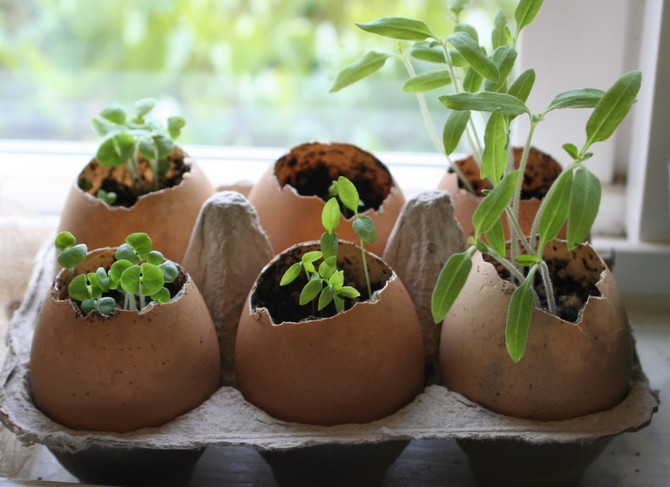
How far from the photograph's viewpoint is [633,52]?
1163mm

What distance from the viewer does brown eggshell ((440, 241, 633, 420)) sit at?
763mm

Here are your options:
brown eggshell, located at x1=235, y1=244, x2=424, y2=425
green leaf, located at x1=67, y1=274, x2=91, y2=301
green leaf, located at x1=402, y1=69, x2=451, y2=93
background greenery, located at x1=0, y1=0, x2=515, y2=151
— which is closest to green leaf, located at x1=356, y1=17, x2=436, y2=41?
green leaf, located at x1=402, y1=69, x2=451, y2=93

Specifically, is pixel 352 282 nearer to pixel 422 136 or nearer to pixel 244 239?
pixel 244 239

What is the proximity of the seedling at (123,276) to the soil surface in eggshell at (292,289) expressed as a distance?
0.28 ft

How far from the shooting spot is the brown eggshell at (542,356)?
76 cm

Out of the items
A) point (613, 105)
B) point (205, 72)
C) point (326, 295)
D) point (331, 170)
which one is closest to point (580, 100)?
point (613, 105)

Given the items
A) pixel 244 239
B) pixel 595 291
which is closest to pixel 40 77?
pixel 244 239

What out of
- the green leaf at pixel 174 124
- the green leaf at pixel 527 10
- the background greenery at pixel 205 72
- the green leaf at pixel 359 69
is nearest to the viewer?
the green leaf at pixel 527 10

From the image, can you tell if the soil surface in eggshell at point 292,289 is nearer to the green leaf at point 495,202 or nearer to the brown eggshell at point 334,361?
the brown eggshell at point 334,361

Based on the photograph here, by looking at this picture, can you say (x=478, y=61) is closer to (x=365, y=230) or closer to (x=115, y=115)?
(x=365, y=230)

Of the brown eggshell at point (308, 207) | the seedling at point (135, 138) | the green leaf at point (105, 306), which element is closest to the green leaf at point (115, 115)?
the seedling at point (135, 138)

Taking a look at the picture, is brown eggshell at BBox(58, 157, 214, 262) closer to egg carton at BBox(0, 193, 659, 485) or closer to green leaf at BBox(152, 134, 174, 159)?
green leaf at BBox(152, 134, 174, 159)

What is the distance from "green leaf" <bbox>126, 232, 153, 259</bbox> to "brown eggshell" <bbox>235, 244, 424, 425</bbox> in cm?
10

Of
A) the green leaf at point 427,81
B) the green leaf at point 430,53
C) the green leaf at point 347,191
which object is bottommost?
the green leaf at point 347,191
